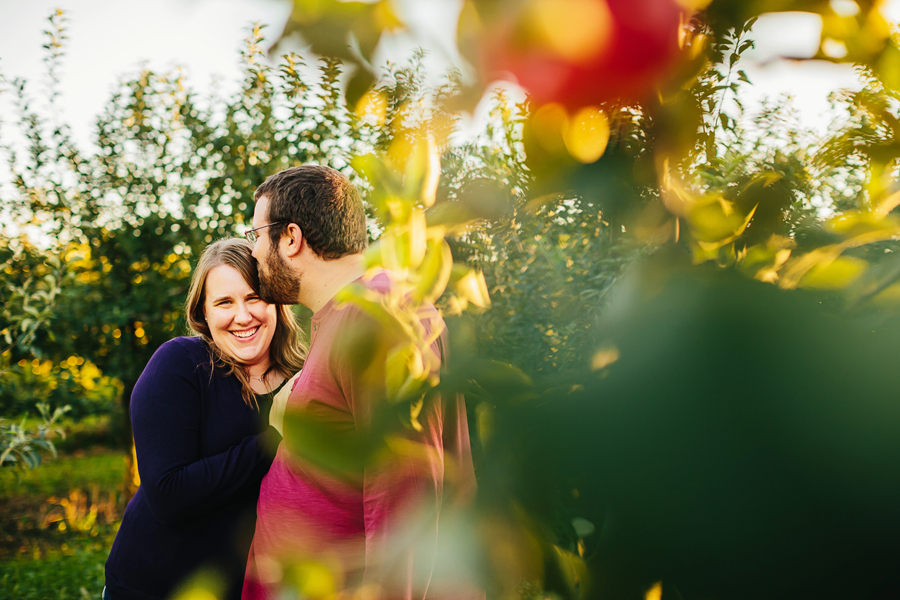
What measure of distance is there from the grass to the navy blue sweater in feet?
14.3

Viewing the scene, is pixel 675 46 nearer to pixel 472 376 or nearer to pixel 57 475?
pixel 472 376

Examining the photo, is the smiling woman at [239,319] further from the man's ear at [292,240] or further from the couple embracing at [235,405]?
the man's ear at [292,240]

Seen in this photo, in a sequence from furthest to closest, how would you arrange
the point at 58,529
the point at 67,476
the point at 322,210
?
the point at 67,476
the point at 58,529
the point at 322,210

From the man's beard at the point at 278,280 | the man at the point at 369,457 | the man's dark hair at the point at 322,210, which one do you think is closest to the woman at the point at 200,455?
the man's beard at the point at 278,280

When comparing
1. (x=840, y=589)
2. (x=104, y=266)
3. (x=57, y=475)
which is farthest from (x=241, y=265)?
(x=57, y=475)

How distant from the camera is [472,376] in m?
0.40

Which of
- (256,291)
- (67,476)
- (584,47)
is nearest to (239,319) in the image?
(256,291)

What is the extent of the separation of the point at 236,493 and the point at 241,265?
0.96 metres

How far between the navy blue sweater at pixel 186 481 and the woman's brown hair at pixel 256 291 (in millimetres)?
140

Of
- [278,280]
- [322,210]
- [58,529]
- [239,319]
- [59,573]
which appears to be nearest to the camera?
[322,210]

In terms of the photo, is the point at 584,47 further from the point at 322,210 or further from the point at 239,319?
the point at 239,319

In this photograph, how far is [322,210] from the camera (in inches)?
69.8

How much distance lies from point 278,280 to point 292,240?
21cm

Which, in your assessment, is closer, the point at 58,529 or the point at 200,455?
the point at 200,455
